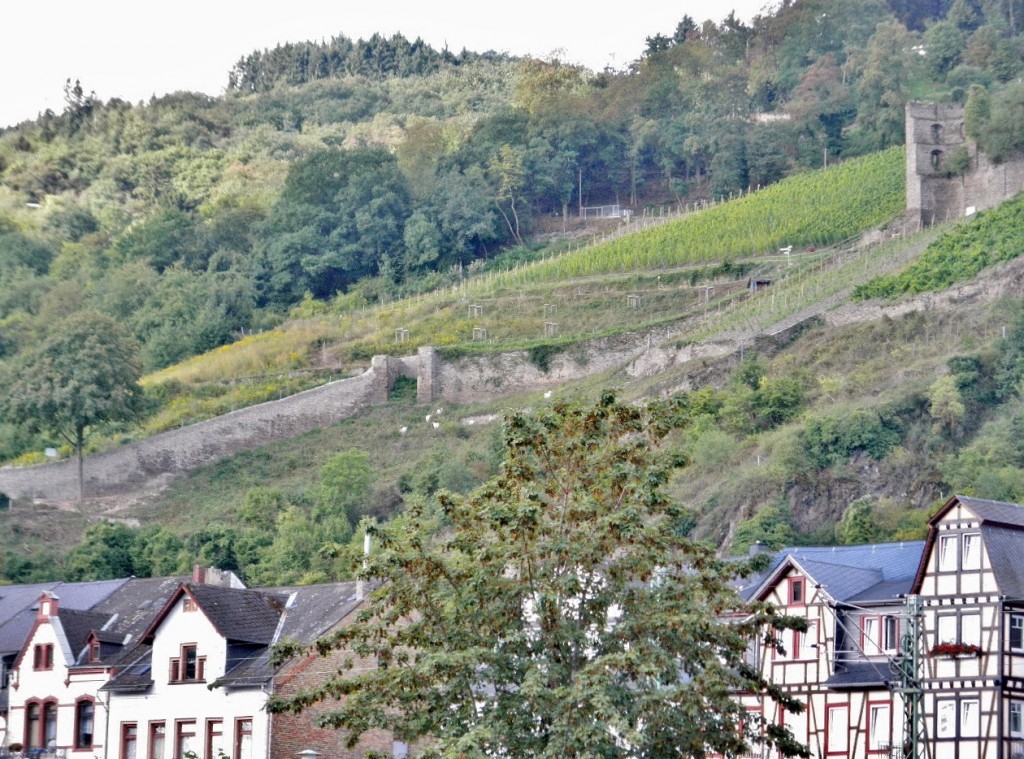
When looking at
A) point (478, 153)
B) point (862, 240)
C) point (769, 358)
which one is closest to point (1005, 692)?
point (769, 358)

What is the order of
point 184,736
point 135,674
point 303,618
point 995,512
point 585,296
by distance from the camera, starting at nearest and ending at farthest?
point 995,512, point 184,736, point 135,674, point 303,618, point 585,296

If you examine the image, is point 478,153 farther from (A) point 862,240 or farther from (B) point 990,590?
(B) point 990,590

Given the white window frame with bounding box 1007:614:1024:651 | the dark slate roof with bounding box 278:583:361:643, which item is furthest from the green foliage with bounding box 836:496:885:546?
the white window frame with bounding box 1007:614:1024:651

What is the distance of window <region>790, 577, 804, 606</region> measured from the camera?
161 ft

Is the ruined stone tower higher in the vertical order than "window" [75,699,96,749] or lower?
higher

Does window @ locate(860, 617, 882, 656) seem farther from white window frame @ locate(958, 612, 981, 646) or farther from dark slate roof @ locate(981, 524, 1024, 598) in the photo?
dark slate roof @ locate(981, 524, 1024, 598)

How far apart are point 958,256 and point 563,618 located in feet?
203

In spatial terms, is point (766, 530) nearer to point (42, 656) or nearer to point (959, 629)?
point (42, 656)

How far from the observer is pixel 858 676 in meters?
47.4

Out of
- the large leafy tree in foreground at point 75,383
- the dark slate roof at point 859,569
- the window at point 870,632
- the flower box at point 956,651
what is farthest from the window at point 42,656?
the large leafy tree in foreground at point 75,383

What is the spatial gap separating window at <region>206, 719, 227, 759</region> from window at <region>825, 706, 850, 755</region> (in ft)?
40.7

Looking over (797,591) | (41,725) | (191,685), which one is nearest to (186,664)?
(191,685)

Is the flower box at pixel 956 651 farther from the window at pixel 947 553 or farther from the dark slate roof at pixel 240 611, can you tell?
the dark slate roof at pixel 240 611

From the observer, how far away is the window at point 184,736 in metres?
50.4
